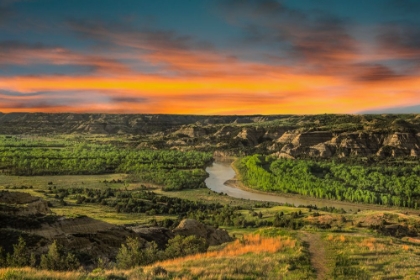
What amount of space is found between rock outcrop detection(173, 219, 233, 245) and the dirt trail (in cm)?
898

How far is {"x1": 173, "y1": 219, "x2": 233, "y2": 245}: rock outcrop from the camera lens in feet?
119

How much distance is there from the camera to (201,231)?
37656 millimetres

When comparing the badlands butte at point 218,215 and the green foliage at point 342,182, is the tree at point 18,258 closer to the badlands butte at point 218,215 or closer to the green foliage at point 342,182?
the badlands butte at point 218,215

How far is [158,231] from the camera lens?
114 ft

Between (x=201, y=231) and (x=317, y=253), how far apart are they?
15.1 metres

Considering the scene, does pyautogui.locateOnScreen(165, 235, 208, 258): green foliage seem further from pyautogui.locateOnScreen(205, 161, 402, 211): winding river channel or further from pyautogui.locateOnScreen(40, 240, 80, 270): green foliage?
pyautogui.locateOnScreen(205, 161, 402, 211): winding river channel

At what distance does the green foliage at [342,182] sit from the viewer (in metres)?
86.9

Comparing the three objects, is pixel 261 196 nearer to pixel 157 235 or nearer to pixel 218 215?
pixel 218 215

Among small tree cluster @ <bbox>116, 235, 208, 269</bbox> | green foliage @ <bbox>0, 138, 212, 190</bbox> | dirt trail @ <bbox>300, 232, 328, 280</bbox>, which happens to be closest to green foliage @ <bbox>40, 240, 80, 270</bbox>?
small tree cluster @ <bbox>116, 235, 208, 269</bbox>

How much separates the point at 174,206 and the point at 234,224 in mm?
19793

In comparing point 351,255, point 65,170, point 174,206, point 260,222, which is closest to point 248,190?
point 174,206

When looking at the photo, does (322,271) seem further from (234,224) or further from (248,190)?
(248,190)

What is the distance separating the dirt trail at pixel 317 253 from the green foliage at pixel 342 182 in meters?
59.9

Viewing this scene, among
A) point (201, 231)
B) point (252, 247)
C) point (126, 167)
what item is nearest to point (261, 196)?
point (126, 167)
